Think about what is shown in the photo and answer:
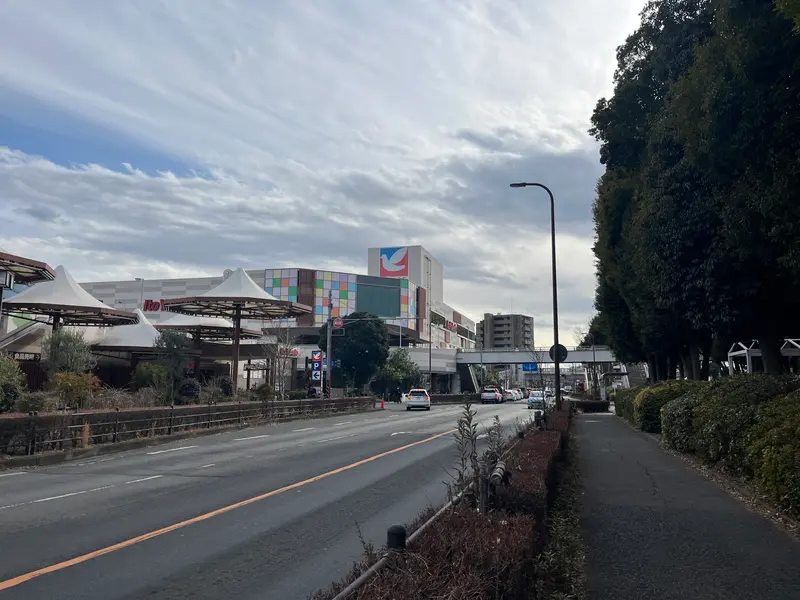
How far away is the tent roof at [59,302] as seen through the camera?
35750mm

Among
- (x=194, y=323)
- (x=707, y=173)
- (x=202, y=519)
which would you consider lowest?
(x=202, y=519)

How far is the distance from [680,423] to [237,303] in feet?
87.5

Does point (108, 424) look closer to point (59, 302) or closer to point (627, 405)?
point (59, 302)

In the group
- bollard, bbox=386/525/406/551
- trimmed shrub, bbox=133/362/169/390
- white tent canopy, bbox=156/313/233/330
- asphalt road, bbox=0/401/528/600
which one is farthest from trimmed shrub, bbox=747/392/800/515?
white tent canopy, bbox=156/313/233/330

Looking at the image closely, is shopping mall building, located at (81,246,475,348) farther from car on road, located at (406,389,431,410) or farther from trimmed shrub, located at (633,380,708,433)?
trimmed shrub, located at (633,380,708,433)

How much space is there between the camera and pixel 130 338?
43.7m

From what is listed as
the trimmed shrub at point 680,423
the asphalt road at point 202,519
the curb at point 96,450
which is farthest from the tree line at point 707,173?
the curb at point 96,450

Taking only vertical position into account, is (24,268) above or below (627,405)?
above

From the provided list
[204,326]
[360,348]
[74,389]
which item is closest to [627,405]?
[74,389]

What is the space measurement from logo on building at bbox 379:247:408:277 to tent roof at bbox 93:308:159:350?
71718 millimetres

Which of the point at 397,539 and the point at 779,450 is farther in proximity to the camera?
the point at 779,450

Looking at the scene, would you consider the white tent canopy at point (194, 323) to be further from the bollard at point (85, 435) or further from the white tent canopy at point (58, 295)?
the bollard at point (85, 435)

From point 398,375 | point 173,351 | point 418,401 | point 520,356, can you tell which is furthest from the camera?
point 520,356

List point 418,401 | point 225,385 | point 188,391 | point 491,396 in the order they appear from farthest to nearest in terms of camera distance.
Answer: point 491,396, point 418,401, point 225,385, point 188,391
